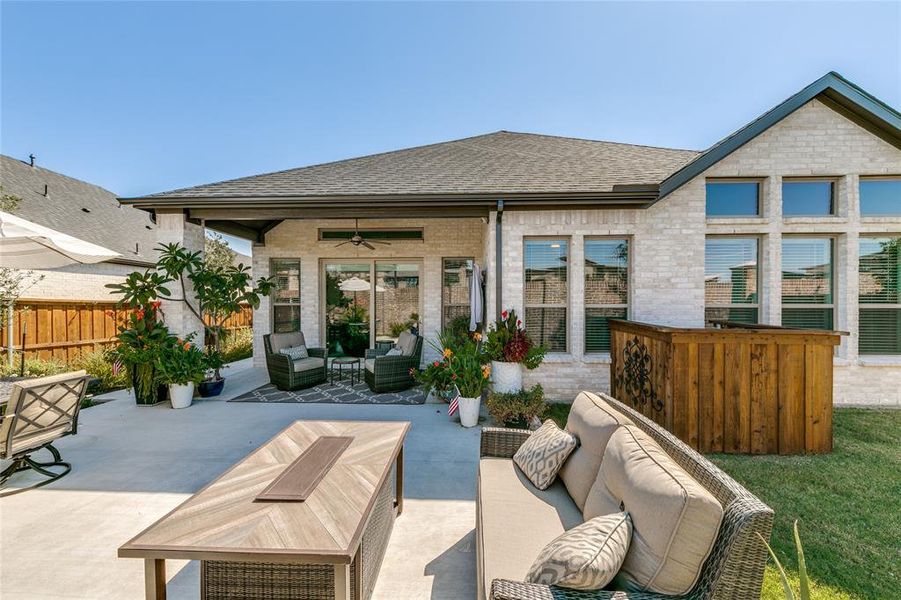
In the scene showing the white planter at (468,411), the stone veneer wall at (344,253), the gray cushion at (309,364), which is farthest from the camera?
the stone veneer wall at (344,253)

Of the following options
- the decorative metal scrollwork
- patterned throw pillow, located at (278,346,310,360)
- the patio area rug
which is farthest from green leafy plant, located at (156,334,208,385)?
the decorative metal scrollwork

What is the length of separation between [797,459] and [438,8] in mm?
9775

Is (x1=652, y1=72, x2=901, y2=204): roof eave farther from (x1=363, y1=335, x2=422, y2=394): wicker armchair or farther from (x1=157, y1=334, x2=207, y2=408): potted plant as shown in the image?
(x1=157, y1=334, x2=207, y2=408): potted plant

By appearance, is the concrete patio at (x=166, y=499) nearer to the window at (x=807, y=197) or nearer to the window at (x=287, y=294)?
the window at (x=287, y=294)

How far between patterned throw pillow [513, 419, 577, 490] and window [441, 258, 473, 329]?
6.33m

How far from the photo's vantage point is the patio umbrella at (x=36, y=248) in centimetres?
390

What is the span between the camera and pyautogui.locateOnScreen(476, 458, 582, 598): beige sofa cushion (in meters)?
1.75

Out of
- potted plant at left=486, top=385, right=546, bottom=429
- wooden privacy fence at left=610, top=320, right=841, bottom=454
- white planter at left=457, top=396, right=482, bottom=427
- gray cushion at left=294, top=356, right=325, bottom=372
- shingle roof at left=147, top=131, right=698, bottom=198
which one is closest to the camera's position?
wooden privacy fence at left=610, top=320, right=841, bottom=454

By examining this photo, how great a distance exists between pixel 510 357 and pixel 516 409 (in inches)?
32.1

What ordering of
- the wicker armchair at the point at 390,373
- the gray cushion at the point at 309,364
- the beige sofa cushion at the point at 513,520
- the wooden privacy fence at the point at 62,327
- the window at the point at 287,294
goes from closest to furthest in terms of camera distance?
the beige sofa cushion at the point at 513,520 < the wicker armchair at the point at 390,373 < the gray cushion at the point at 309,364 < the wooden privacy fence at the point at 62,327 < the window at the point at 287,294

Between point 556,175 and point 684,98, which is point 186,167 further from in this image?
point 684,98

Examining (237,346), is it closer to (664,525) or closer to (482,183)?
(482,183)

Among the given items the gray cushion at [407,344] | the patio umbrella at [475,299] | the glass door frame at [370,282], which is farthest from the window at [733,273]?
the glass door frame at [370,282]

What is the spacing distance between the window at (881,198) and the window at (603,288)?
4104mm
